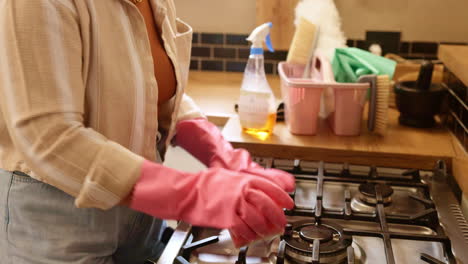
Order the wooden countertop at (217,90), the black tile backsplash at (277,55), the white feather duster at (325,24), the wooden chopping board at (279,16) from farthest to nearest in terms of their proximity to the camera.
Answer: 1. the black tile backsplash at (277,55)
2. the wooden chopping board at (279,16)
3. the wooden countertop at (217,90)
4. the white feather duster at (325,24)

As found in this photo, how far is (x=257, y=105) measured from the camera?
52.9 inches

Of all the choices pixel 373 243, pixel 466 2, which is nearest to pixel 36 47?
pixel 373 243

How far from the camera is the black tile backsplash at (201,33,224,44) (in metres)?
1.96

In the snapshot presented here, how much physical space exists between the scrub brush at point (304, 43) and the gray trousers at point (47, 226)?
2.41ft

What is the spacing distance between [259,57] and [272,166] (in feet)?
0.90

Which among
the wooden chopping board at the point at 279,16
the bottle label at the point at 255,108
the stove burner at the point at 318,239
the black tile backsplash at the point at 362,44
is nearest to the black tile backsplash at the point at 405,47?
the black tile backsplash at the point at 362,44

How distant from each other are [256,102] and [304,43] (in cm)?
25

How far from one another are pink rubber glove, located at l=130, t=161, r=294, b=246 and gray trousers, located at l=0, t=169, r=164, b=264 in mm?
152

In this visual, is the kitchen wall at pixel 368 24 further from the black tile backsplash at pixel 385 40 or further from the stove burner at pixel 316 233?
the stove burner at pixel 316 233

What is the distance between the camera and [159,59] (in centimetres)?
98

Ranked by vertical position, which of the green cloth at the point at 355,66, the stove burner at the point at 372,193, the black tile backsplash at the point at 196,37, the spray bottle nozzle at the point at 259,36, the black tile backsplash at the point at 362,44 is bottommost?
the stove burner at the point at 372,193

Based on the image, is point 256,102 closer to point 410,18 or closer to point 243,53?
point 243,53

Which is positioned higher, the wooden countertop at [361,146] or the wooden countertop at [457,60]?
the wooden countertop at [457,60]

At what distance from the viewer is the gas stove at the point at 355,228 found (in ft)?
2.91
